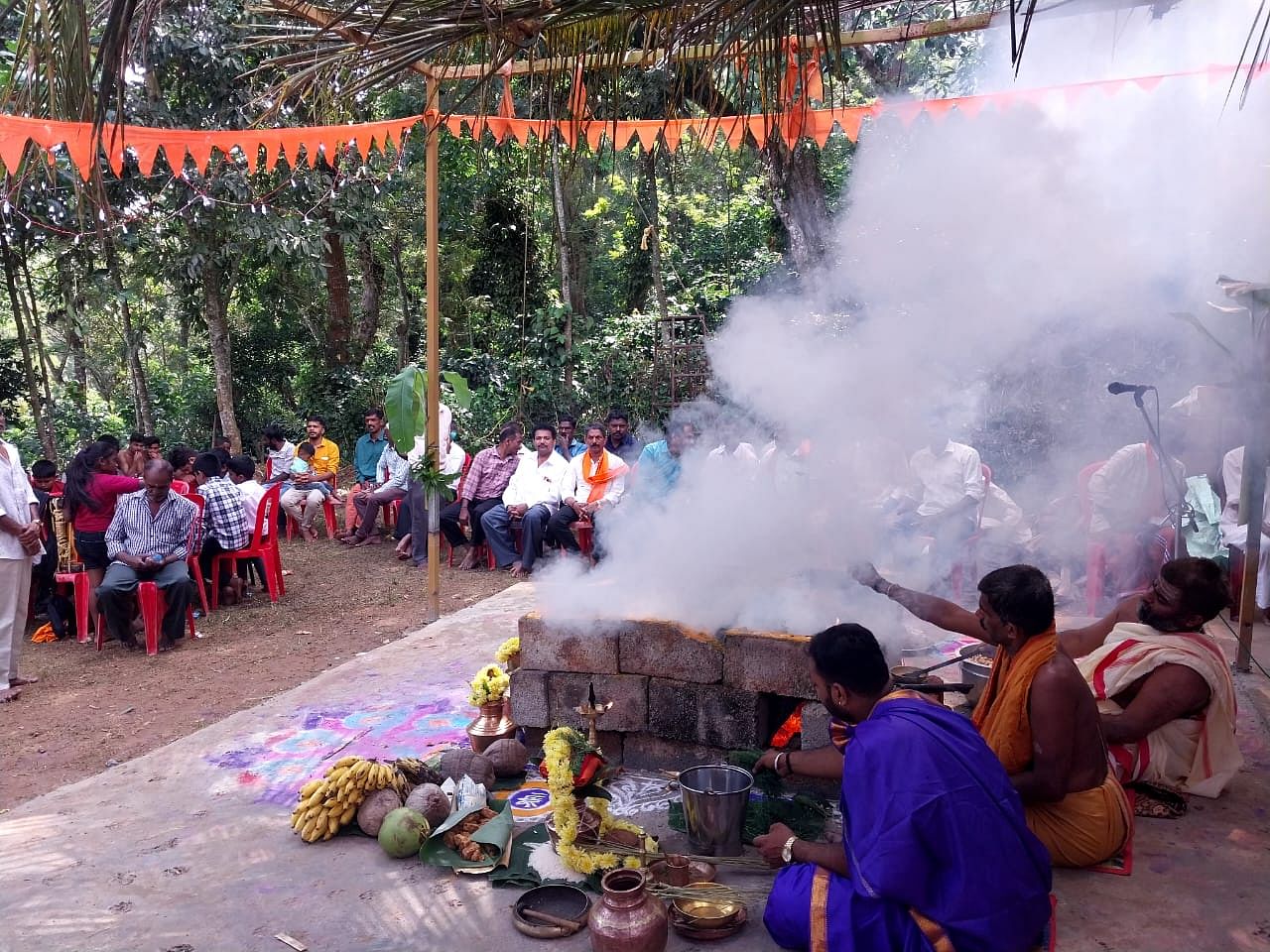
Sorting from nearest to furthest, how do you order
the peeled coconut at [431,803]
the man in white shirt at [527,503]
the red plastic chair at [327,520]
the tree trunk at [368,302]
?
the peeled coconut at [431,803] < the man in white shirt at [527,503] < the red plastic chair at [327,520] < the tree trunk at [368,302]

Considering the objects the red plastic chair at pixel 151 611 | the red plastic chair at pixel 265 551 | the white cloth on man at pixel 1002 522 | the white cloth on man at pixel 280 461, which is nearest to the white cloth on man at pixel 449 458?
the red plastic chair at pixel 265 551

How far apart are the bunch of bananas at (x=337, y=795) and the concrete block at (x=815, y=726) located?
66.8 inches

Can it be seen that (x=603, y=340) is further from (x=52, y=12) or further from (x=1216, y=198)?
(x=52, y=12)

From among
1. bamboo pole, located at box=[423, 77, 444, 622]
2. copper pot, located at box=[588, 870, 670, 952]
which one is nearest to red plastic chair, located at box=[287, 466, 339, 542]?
bamboo pole, located at box=[423, 77, 444, 622]

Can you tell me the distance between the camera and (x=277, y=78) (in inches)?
437

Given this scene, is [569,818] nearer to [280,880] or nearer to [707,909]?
[707,909]

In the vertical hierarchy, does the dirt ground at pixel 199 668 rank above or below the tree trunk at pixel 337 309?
below

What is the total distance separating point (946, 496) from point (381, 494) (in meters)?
Result: 6.51

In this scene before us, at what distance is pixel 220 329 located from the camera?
1348 centimetres

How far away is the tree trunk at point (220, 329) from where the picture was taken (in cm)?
1297

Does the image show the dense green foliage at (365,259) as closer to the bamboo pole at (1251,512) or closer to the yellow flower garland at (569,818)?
the bamboo pole at (1251,512)

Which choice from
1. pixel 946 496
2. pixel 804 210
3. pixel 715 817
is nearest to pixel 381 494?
pixel 804 210

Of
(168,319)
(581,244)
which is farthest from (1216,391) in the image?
(168,319)

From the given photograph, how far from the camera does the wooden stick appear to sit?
2.99 meters
